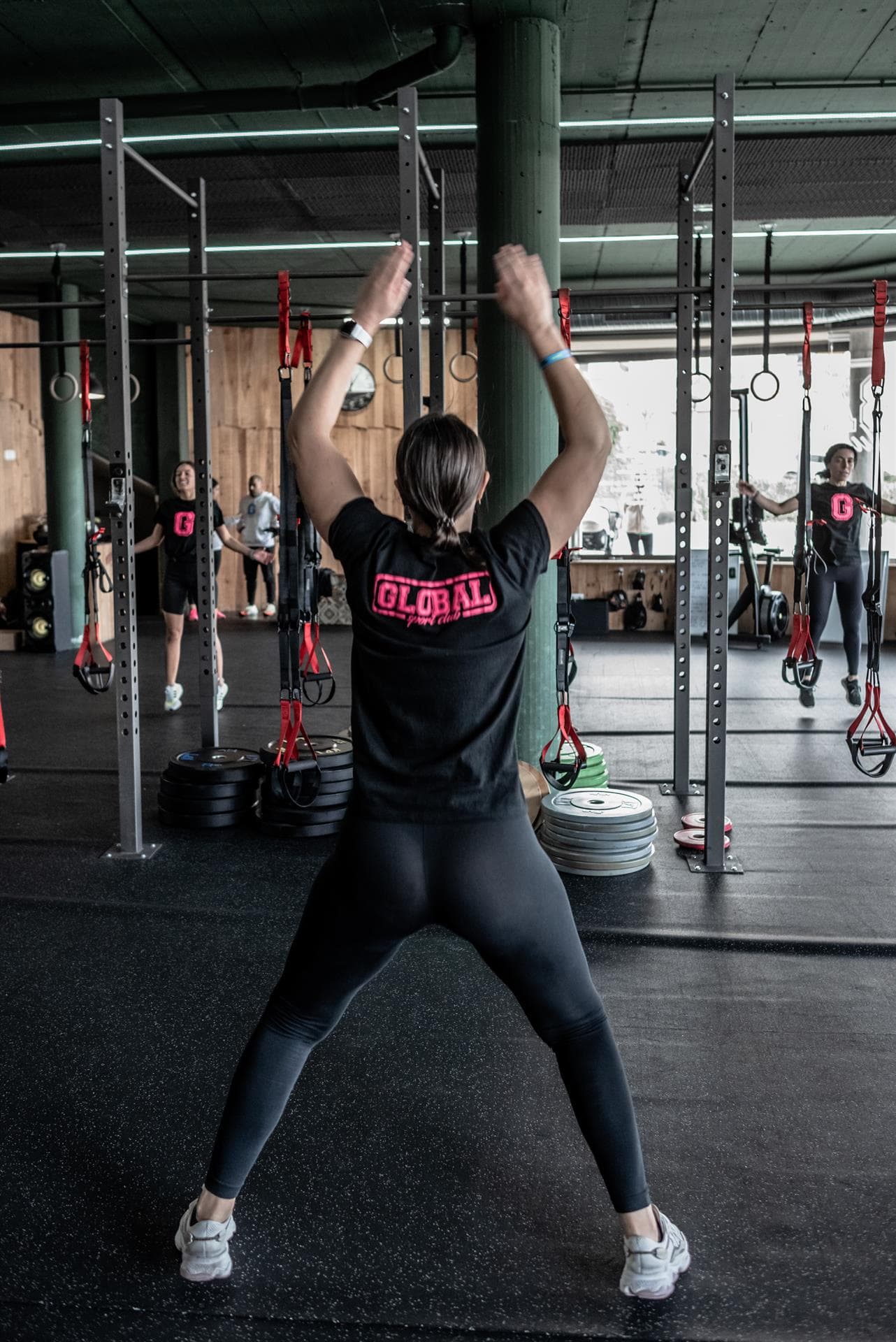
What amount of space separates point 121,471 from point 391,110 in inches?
128

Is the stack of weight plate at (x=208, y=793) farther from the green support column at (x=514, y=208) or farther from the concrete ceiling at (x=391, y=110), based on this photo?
the concrete ceiling at (x=391, y=110)

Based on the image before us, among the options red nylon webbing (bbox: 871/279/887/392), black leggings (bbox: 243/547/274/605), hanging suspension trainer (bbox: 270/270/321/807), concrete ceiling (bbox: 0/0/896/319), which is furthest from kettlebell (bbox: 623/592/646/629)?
hanging suspension trainer (bbox: 270/270/321/807)

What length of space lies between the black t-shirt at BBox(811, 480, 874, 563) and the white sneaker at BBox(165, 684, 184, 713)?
3.84 meters

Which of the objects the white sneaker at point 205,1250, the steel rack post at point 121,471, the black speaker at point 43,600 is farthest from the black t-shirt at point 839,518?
the black speaker at point 43,600

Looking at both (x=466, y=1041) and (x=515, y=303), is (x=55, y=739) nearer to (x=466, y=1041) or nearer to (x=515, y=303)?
(x=466, y=1041)

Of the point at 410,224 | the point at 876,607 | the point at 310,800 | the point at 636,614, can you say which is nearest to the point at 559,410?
the point at 410,224

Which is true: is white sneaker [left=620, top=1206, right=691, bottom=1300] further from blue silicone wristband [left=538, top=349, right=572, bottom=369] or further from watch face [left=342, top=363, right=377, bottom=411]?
watch face [left=342, top=363, right=377, bottom=411]

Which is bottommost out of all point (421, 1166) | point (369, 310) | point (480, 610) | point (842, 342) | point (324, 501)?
point (421, 1166)

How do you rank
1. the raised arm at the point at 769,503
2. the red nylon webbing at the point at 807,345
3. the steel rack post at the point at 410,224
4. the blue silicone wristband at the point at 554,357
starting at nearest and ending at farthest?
1. the blue silicone wristband at the point at 554,357
2. the steel rack post at the point at 410,224
3. the red nylon webbing at the point at 807,345
4. the raised arm at the point at 769,503

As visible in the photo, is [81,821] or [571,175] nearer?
[81,821]

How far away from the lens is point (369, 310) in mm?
1602

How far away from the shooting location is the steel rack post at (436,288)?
4.55 metres

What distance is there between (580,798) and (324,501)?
254 centimetres

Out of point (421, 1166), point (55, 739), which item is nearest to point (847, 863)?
point (421, 1166)
